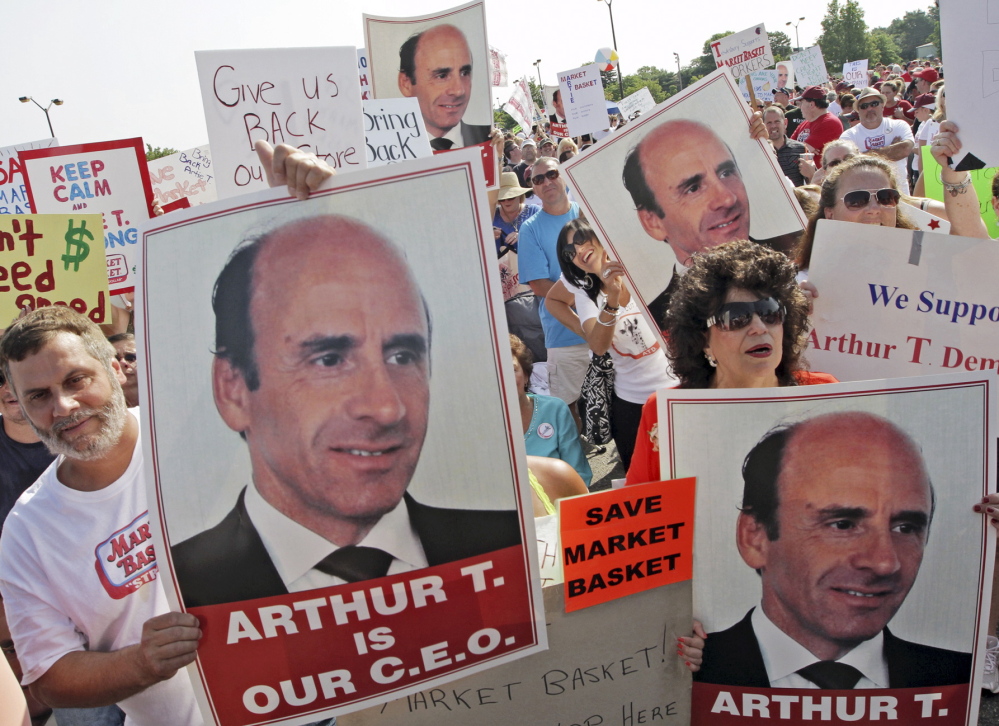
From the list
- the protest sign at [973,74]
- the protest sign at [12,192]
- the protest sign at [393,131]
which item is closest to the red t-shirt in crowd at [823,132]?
the protest sign at [393,131]

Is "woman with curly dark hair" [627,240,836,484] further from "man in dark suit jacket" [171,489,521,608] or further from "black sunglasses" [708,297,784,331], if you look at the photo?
"man in dark suit jacket" [171,489,521,608]

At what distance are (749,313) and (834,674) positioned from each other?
86 centimetres

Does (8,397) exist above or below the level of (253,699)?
above

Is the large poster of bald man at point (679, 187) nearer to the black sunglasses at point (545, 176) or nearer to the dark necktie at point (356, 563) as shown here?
the dark necktie at point (356, 563)

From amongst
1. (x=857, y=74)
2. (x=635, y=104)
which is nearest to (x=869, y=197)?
(x=635, y=104)

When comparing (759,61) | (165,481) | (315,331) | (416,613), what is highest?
(759,61)

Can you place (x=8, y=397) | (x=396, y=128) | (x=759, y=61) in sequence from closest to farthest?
(x=8, y=397)
(x=396, y=128)
(x=759, y=61)

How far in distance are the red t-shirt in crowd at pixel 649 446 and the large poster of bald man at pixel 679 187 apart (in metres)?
0.76

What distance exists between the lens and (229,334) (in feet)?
4.91

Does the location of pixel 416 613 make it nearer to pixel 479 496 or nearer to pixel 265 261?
pixel 479 496

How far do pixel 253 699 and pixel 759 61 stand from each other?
1102 centimetres

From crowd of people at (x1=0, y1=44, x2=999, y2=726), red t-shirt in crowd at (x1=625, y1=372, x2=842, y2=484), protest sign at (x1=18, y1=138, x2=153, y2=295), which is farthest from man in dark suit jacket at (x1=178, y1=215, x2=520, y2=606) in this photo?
protest sign at (x1=18, y1=138, x2=153, y2=295)

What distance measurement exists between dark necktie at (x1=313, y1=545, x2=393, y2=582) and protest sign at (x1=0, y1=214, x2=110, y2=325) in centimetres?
236

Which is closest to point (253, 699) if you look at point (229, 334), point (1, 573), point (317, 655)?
point (317, 655)
